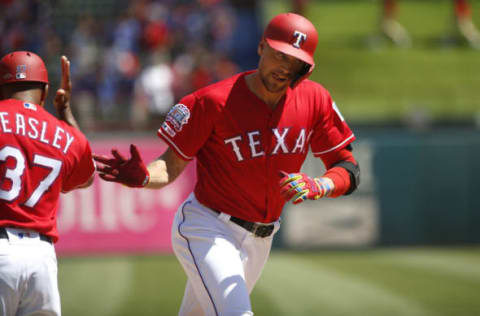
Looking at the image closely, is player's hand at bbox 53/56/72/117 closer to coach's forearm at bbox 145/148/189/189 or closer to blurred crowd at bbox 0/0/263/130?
coach's forearm at bbox 145/148/189/189

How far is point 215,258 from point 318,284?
5.60 metres

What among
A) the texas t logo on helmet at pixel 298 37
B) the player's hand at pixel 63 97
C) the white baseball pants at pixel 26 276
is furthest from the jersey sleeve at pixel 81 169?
the texas t logo on helmet at pixel 298 37

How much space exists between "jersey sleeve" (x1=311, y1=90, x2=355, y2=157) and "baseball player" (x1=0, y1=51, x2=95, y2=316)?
1584mm

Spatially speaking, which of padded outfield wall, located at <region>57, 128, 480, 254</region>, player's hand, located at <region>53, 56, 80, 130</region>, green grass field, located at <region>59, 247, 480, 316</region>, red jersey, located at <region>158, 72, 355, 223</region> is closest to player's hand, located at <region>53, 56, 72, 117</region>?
player's hand, located at <region>53, 56, 80, 130</region>

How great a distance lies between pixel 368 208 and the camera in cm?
1331

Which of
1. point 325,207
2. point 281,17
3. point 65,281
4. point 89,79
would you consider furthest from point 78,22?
point 281,17

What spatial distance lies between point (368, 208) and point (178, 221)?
914cm

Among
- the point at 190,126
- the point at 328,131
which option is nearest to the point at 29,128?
the point at 190,126

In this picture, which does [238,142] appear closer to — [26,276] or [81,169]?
[81,169]

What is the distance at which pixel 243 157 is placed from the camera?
4.55 m

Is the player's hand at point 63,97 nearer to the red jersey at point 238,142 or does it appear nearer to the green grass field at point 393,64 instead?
the red jersey at point 238,142

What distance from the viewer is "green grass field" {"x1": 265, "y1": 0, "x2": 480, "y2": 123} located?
54.2 feet

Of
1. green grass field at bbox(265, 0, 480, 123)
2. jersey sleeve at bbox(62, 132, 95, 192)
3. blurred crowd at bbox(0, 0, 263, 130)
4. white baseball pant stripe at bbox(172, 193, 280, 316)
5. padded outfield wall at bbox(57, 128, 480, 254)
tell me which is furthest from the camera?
green grass field at bbox(265, 0, 480, 123)

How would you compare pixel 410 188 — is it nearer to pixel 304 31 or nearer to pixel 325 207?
pixel 325 207
